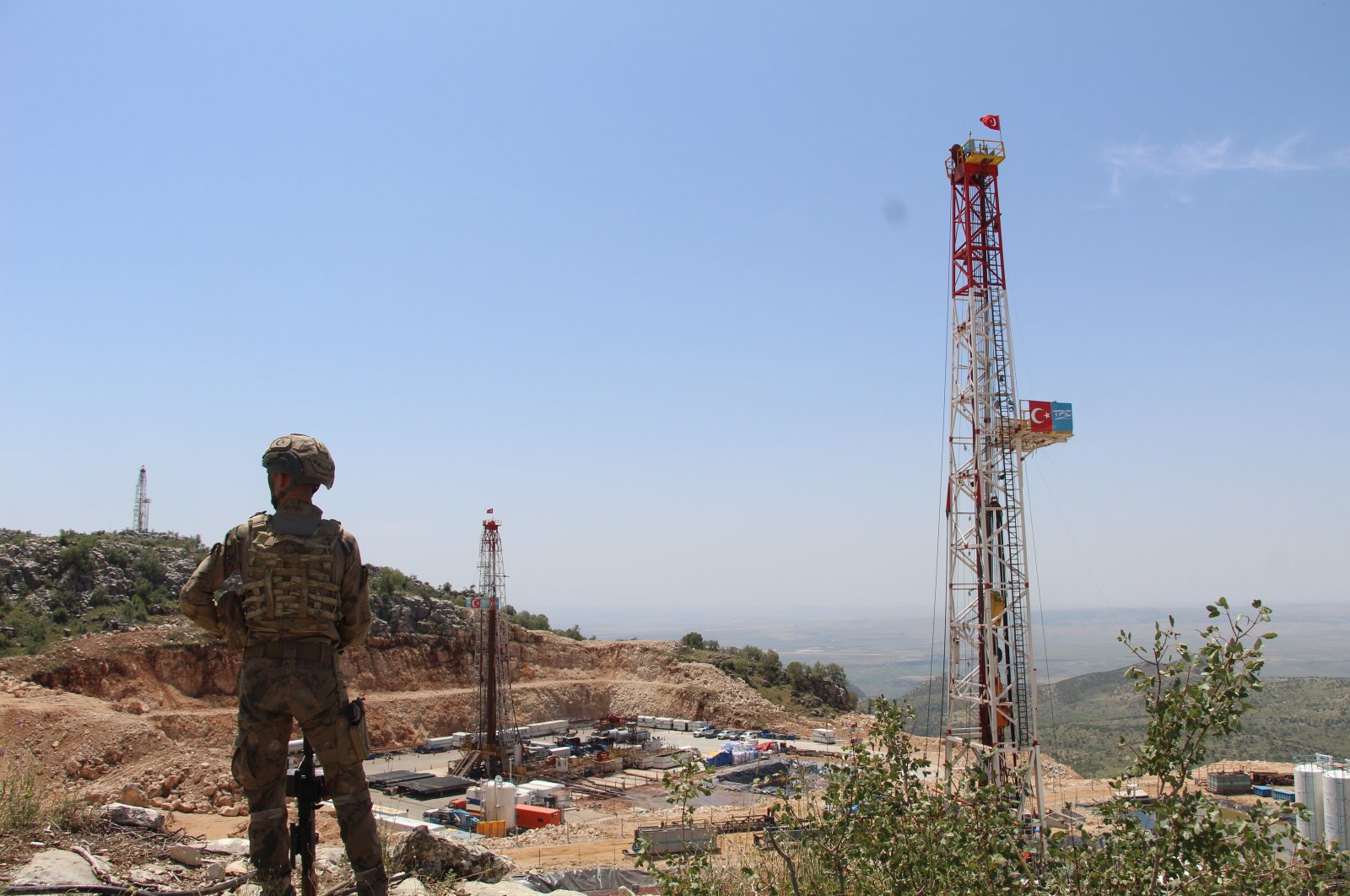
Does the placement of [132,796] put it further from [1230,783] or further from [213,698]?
[1230,783]

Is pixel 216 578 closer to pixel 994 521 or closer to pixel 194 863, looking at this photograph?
pixel 194 863

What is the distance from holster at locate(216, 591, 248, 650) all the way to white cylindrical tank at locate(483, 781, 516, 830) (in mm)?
22268

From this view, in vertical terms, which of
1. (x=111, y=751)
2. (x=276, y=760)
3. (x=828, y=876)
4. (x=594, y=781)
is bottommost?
(x=594, y=781)

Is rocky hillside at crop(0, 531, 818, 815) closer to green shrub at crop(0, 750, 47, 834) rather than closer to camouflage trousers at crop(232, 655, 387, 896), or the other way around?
green shrub at crop(0, 750, 47, 834)

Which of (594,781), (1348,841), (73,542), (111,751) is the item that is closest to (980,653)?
(1348,841)

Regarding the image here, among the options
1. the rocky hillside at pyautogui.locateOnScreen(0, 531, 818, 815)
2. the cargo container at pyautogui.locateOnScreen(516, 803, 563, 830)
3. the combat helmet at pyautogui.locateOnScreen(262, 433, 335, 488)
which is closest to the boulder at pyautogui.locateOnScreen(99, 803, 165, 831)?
the combat helmet at pyautogui.locateOnScreen(262, 433, 335, 488)

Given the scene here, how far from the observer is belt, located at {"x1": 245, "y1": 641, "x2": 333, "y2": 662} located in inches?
211

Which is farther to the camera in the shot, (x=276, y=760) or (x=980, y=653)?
(x=980, y=653)

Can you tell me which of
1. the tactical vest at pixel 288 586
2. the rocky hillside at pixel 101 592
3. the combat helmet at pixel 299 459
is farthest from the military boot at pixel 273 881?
the rocky hillside at pixel 101 592

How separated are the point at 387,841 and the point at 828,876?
13.3 feet

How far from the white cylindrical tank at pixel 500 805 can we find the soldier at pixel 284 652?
21.9 m

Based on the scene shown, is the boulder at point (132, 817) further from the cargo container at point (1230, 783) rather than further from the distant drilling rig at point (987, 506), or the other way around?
the cargo container at point (1230, 783)

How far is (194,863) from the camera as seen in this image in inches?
293

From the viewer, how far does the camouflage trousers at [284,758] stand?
5289 millimetres
